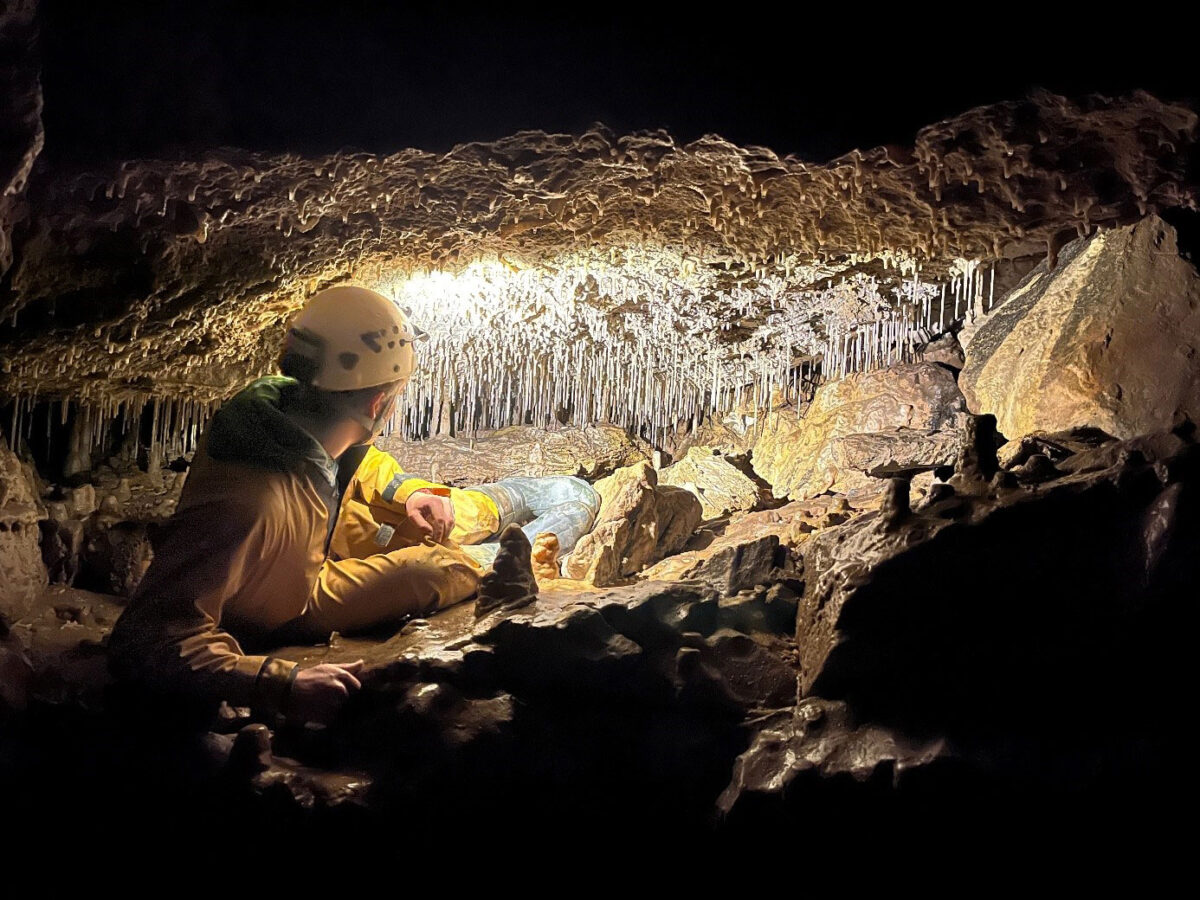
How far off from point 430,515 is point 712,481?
9.05 ft

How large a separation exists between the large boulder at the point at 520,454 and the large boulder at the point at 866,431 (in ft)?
3.66

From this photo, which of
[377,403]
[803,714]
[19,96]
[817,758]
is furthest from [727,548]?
[19,96]

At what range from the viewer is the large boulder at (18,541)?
3838 mm

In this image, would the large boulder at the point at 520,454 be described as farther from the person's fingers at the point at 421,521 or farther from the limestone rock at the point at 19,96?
the limestone rock at the point at 19,96

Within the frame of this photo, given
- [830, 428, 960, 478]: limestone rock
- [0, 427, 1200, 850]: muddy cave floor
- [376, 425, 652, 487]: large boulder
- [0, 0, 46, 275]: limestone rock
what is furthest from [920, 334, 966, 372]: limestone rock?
[0, 0, 46, 275]: limestone rock

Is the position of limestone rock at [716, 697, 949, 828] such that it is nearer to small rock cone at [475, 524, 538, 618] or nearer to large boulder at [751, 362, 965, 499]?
small rock cone at [475, 524, 538, 618]

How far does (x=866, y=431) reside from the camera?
486 cm

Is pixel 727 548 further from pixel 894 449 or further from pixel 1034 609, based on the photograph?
pixel 894 449

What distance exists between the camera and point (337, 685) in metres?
2.21

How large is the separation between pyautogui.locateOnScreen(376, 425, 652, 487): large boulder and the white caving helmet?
10.8ft

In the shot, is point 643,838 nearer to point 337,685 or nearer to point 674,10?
point 337,685

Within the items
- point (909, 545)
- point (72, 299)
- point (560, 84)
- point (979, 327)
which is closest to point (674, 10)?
point (560, 84)

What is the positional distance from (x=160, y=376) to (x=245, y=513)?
259 centimetres

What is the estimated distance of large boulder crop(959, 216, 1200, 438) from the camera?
2.79 meters
